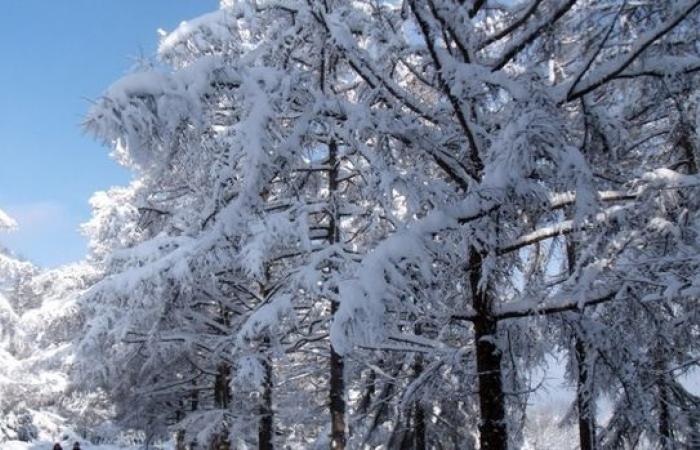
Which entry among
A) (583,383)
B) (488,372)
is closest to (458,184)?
(488,372)

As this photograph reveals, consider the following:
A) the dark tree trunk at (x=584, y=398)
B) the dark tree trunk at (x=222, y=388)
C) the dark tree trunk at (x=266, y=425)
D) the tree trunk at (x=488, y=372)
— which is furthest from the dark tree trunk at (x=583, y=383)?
the dark tree trunk at (x=222, y=388)

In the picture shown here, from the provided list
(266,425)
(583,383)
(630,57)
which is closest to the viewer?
(630,57)

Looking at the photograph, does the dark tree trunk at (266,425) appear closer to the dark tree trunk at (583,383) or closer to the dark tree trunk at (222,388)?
the dark tree trunk at (222,388)

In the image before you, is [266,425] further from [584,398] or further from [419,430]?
[584,398]

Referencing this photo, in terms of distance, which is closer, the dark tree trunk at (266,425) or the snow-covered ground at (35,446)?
the dark tree trunk at (266,425)

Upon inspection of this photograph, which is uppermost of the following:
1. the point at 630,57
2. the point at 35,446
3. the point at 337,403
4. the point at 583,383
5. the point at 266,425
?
the point at 630,57

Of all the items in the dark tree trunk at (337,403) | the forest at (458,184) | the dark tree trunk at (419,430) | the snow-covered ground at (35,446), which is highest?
the forest at (458,184)

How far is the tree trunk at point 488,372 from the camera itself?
593 centimetres

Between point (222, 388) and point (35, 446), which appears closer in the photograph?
point (222, 388)

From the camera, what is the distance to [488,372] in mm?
6020

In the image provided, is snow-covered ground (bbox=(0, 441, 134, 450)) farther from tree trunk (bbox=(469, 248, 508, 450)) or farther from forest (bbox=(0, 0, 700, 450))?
tree trunk (bbox=(469, 248, 508, 450))

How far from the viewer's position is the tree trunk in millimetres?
5926

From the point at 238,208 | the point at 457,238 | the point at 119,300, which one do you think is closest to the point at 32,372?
the point at 119,300

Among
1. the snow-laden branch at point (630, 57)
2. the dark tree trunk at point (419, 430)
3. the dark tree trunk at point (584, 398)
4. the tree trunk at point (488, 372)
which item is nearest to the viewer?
the snow-laden branch at point (630, 57)
